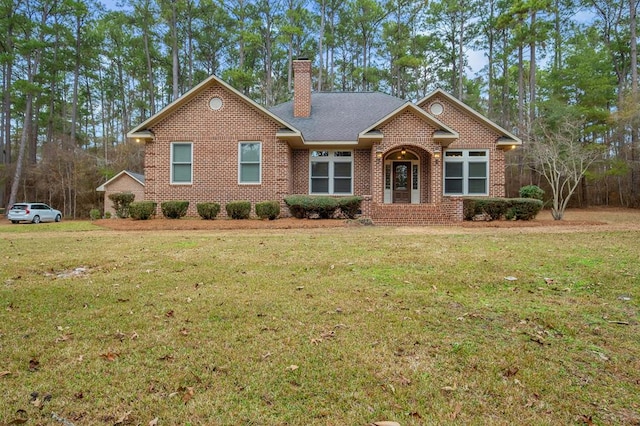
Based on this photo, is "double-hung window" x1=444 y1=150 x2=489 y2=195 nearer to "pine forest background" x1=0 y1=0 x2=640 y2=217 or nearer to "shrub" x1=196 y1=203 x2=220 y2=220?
"pine forest background" x1=0 y1=0 x2=640 y2=217

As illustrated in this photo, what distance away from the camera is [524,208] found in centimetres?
1273

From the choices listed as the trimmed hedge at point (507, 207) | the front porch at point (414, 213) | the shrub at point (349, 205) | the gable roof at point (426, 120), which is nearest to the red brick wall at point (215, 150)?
the shrub at point (349, 205)

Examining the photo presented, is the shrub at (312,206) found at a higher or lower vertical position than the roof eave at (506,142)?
lower

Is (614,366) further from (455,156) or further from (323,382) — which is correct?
(455,156)

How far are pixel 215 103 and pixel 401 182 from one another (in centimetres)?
897

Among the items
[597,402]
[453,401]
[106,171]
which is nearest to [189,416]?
[453,401]

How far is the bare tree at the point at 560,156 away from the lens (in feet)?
44.5

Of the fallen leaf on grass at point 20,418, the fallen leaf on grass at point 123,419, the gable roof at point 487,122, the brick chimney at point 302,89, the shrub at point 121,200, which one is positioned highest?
Answer: the brick chimney at point 302,89

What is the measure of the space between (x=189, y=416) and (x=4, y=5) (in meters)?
35.1

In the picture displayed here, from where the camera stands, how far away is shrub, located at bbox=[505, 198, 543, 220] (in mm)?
12680

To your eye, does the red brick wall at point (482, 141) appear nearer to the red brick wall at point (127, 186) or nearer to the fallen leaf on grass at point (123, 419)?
the fallen leaf on grass at point (123, 419)

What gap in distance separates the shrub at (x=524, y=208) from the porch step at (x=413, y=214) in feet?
6.94

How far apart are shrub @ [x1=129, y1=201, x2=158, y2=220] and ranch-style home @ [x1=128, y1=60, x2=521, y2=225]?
1.46m

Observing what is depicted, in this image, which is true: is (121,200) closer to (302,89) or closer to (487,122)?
(302,89)
